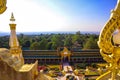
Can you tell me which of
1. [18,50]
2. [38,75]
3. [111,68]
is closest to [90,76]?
[18,50]

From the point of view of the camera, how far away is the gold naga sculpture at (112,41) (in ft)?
6.47

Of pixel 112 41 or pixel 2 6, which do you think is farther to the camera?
pixel 2 6

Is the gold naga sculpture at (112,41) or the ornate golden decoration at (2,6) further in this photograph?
the ornate golden decoration at (2,6)

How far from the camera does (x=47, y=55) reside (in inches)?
1223

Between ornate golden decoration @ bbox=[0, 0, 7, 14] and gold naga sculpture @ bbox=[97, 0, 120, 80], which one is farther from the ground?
ornate golden decoration @ bbox=[0, 0, 7, 14]

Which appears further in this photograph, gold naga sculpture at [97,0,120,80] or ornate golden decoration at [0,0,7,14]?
ornate golden decoration at [0,0,7,14]

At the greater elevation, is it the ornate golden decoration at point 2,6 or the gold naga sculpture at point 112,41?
the ornate golden decoration at point 2,6

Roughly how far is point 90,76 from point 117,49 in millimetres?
20690

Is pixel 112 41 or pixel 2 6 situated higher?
pixel 2 6

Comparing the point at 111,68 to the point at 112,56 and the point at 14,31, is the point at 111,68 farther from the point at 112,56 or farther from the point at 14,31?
the point at 14,31

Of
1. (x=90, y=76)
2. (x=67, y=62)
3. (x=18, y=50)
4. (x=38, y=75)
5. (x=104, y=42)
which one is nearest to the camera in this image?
(x=104, y=42)

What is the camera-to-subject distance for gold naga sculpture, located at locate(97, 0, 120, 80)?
6.47 ft

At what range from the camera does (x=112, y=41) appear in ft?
6.61

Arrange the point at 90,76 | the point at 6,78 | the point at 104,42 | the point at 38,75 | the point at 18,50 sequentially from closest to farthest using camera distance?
the point at 104,42
the point at 6,78
the point at 38,75
the point at 18,50
the point at 90,76
